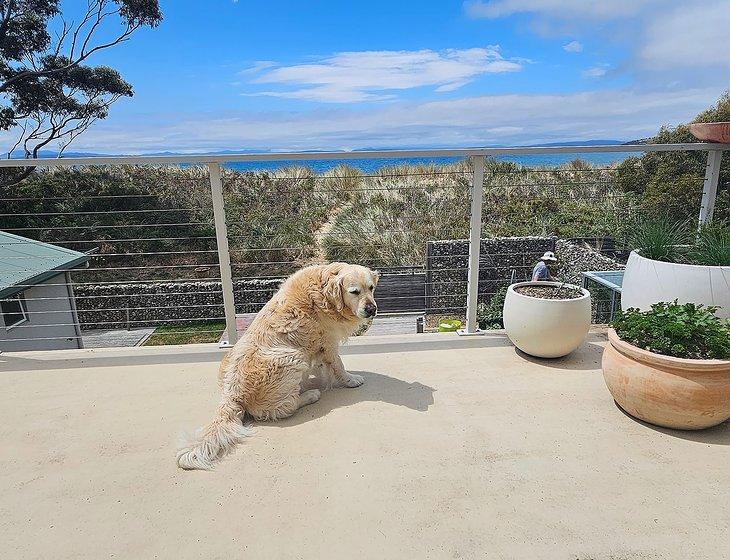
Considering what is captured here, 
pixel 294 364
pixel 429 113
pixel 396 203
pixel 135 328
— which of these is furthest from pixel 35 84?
pixel 429 113

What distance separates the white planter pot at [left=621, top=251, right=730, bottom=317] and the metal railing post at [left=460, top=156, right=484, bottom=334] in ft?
3.61

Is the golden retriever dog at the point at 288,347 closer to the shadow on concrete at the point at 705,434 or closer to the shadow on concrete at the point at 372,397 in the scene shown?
the shadow on concrete at the point at 372,397

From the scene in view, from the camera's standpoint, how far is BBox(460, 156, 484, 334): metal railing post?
131 inches

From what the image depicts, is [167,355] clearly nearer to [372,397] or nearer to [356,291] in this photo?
[372,397]

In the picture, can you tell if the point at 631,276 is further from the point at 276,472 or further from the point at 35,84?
the point at 35,84

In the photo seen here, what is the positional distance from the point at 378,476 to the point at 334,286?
1035mm

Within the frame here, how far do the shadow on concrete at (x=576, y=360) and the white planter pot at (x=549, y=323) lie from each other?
0.06 metres

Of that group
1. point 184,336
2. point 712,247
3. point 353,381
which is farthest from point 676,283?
point 184,336

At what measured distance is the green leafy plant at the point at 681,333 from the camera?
2.13 m

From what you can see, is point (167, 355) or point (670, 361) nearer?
point (670, 361)

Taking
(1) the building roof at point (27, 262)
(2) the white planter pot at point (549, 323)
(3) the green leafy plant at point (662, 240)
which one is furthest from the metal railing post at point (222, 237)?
(1) the building roof at point (27, 262)

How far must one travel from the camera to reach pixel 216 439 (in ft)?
6.98

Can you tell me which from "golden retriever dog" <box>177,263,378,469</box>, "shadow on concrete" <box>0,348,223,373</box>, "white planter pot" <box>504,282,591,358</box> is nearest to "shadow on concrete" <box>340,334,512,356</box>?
"white planter pot" <box>504,282,591,358</box>

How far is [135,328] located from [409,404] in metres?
16.3
